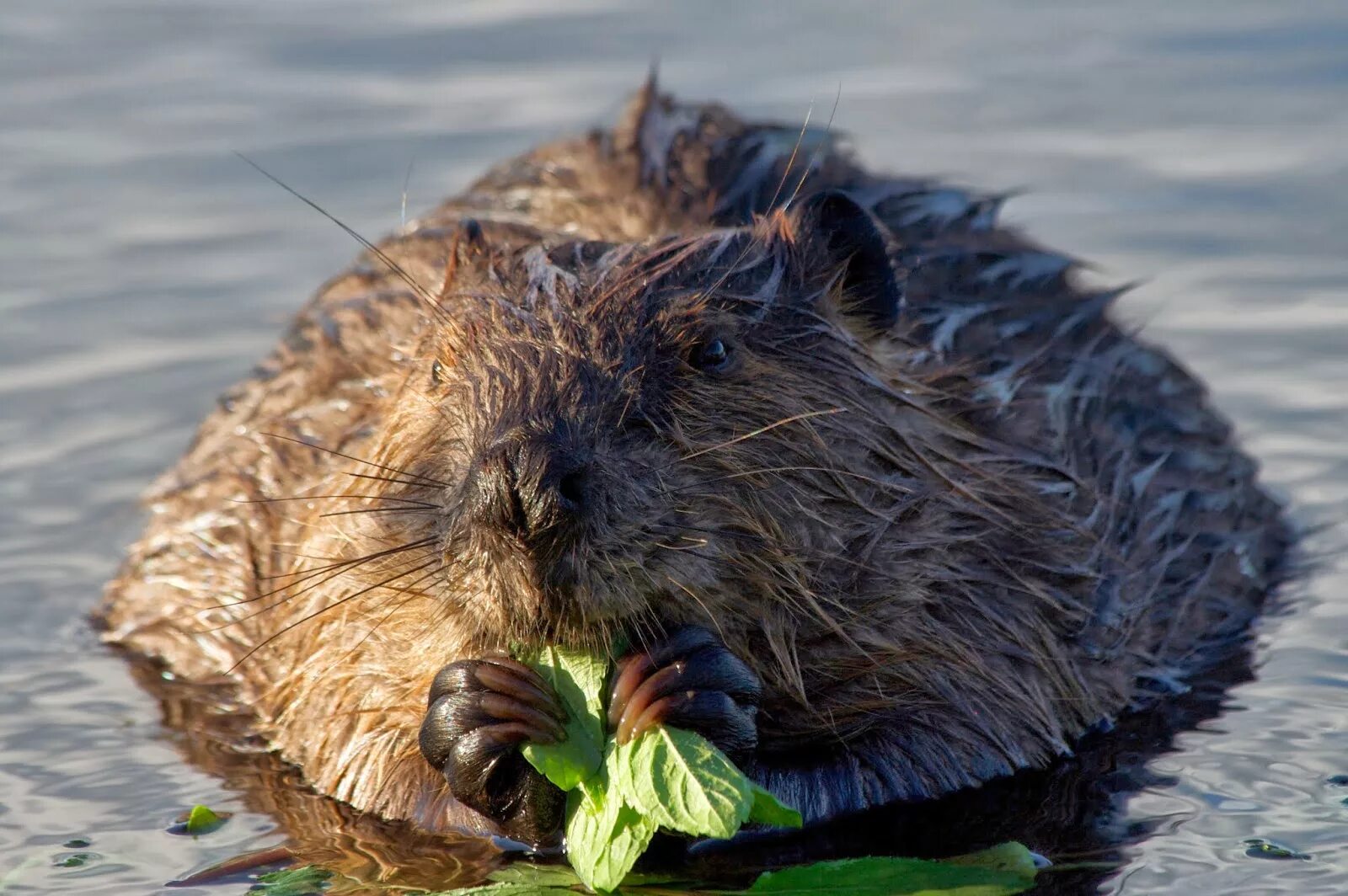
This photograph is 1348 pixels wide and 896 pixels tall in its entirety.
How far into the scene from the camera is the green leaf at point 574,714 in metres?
4.29

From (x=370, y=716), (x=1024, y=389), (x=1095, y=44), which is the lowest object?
(x=370, y=716)

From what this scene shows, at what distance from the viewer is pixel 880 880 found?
14.2 feet

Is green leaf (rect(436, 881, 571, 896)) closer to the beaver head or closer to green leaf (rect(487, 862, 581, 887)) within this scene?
green leaf (rect(487, 862, 581, 887))

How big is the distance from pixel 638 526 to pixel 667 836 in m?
0.85

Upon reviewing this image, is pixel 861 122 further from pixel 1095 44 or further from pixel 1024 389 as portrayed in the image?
pixel 1024 389

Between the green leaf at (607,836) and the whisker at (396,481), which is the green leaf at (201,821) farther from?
the green leaf at (607,836)

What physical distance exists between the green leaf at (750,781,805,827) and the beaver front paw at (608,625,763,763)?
0.34ft

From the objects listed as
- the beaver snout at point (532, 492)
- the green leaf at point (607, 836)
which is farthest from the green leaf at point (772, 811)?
the beaver snout at point (532, 492)

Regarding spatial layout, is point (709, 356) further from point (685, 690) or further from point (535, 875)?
point (535, 875)

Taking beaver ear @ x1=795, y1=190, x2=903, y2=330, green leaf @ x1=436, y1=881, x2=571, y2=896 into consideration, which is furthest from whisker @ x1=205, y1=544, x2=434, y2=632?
beaver ear @ x1=795, y1=190, x2=903, y2=330

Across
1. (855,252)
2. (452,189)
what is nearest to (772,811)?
(855,252)

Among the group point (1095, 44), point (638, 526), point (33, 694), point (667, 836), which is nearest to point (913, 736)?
point (667, 836)

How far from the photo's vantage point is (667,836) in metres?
4.64

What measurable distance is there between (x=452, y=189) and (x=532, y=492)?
16.5 ft
